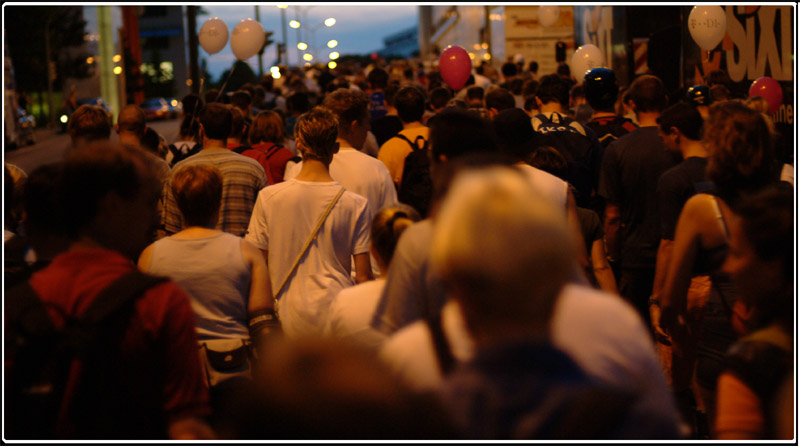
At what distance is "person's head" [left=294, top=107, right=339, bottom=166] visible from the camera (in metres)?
4.38

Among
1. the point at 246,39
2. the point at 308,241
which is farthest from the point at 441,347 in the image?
the point at 246,39

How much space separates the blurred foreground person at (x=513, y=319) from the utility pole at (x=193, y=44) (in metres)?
11.2

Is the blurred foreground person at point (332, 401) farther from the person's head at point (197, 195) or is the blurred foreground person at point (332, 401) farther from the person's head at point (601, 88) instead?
the person's head at point (601, 88)

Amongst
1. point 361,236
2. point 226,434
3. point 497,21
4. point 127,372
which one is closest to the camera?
point 226,434

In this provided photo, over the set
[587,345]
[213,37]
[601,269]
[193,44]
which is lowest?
[601,269]

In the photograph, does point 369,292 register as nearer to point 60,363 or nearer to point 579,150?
point 60,363

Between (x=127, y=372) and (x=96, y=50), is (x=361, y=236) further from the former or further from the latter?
(x=96, y=50)

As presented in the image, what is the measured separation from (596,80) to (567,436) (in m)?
5.57

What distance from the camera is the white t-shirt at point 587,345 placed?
5.54 ft

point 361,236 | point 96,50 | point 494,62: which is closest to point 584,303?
point 361,236

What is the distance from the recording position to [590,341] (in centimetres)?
176

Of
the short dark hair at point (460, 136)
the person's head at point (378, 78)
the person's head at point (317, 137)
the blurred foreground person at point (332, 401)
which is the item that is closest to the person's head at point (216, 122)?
the person's head at point (317, 137)

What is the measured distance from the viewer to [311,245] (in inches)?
166

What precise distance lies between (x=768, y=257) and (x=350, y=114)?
3611mm
